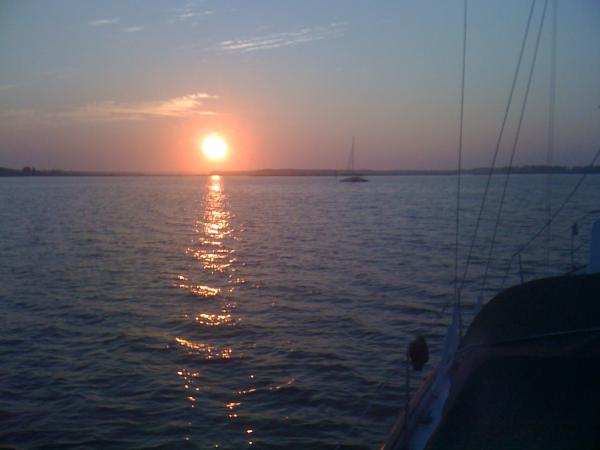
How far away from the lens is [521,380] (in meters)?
5.42

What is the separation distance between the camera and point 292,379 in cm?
1157

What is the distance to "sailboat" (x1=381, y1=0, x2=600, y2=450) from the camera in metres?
4.76

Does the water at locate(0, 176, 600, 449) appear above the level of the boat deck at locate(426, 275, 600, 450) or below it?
below

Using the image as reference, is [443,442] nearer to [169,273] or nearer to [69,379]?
[69,379]

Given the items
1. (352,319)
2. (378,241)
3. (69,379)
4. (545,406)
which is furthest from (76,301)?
(378,241)

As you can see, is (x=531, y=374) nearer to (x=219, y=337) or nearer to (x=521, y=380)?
(x=521, y=380)

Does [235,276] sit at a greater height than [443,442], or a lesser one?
lesser

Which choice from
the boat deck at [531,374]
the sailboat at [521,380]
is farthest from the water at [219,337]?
the boat deck at [531,374]

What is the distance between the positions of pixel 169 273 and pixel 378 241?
528 inches

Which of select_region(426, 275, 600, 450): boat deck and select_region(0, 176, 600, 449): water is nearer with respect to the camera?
select_region(426, 275, 600, 450): boat deck

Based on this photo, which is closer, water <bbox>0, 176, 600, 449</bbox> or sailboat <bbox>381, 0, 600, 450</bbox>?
sailboat <bbox>381, 0, 600, 450</bbox>

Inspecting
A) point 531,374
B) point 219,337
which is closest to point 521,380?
point 531,374

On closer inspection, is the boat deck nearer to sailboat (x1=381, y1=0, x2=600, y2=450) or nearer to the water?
sailboat (x1=381, y1=0, x2=600, y2=450)

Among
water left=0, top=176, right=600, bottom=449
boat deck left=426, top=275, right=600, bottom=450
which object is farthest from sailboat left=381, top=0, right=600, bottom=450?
water left=0, top=176, right=600, bottom=449
